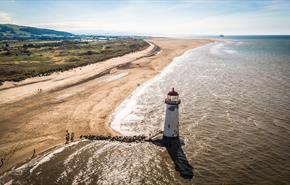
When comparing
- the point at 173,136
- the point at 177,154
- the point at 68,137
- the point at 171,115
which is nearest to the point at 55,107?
the point at 68,137

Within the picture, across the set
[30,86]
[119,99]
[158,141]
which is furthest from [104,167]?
[30,86]

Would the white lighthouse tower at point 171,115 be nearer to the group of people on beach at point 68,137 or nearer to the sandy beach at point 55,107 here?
the sandy beach at point 55,107

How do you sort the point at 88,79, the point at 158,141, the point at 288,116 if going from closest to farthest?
the point at 158,141, the point at 288,116, the point at 88,79

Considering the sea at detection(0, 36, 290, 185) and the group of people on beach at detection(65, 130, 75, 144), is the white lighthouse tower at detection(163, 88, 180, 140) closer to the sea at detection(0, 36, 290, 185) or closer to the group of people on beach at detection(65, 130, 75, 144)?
the sea at detection(0, 36, 290, 185)

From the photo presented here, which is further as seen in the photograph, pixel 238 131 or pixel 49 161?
pixel 238 131

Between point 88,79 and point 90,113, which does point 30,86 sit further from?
point 90,113

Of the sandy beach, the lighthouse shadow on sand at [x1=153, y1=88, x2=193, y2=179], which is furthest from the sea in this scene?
the sandy beach
